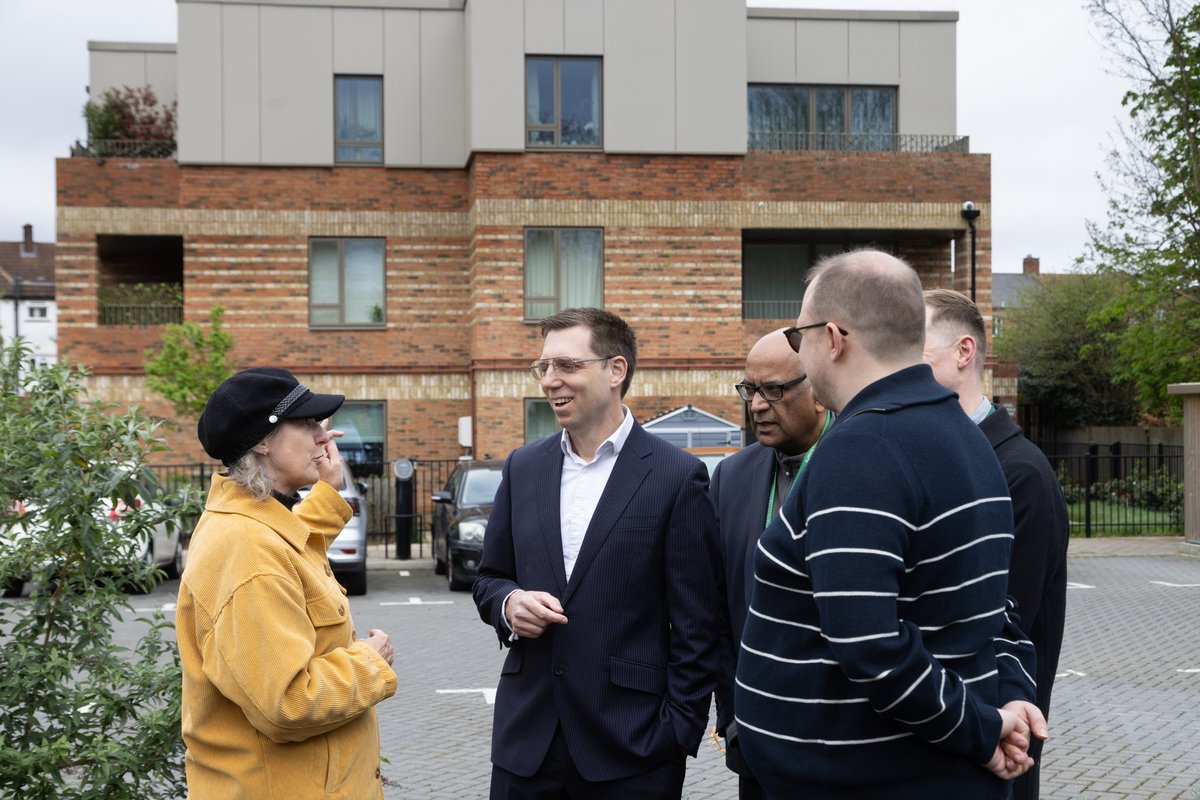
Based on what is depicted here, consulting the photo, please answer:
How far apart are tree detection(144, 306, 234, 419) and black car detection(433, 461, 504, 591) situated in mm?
6997

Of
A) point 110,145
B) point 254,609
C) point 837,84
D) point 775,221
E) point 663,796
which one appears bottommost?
point 663,796

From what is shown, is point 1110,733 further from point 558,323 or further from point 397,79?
point 397,79

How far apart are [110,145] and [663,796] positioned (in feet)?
81.6

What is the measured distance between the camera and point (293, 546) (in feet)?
10.3

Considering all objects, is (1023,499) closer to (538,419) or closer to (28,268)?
(538,419)

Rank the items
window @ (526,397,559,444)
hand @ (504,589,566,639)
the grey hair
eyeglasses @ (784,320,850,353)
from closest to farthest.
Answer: eyeglasses @ (784,320,850,353)
the grey hair
hand @ (504,589,566,639)
window @ (526,397,559,444)

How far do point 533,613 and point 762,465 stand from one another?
3.04 feet

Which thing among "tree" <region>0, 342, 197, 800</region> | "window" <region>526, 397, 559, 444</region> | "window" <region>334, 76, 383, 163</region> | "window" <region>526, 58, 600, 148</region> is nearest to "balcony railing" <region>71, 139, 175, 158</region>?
"window" <region>334, 76, 383, 163</region>

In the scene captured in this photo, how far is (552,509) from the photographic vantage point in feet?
12.7

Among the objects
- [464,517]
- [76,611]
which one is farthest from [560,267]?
[76,611]

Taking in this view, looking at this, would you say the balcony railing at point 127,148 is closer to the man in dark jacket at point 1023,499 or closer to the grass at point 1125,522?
the grass at point 1125,522

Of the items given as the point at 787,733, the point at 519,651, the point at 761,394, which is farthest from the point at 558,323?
the point at 787,733

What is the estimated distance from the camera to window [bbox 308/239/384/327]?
82.6ft

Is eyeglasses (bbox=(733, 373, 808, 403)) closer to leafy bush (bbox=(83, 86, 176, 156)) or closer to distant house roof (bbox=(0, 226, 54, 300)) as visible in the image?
leafy bush (bbox=(83, 86, 176, 156))
